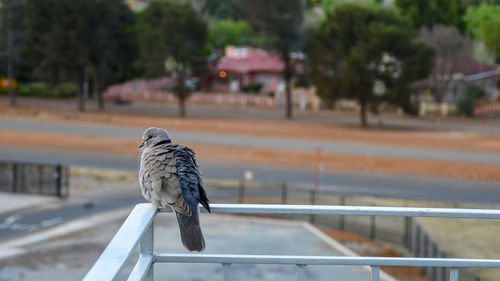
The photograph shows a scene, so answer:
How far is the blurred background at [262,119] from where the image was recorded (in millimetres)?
24297

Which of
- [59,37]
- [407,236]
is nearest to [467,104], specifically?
[59,37]

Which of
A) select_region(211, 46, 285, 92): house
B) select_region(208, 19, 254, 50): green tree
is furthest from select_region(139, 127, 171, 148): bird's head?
select_region(208, 19, 254, 50): green tree

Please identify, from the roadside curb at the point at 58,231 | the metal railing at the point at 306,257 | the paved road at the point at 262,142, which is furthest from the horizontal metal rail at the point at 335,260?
the paved road at the point at 262,142

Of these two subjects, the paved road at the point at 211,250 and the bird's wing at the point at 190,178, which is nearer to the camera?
the bird's wing at the point at 190,178

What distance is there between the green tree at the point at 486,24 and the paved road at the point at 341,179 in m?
40.7

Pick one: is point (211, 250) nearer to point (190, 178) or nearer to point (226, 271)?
point (190, 178)

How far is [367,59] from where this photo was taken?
60375mm

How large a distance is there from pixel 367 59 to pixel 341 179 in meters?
28.0

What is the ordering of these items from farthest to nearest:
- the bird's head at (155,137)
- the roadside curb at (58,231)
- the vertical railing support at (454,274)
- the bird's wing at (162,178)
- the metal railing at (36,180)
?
the metal railing at (36,180), the roadside curb at (58,231), the bird's head at (155,137), the bird's wing at (162,178), the vertical railing support at (454,274)

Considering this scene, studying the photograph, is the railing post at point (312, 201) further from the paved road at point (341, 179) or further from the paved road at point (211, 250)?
the paved road at point (341, 179)

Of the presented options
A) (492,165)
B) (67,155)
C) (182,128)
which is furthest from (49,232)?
(182,128)

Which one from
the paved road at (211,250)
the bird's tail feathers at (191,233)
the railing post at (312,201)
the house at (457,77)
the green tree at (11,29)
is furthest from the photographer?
the green tree at (11,29)

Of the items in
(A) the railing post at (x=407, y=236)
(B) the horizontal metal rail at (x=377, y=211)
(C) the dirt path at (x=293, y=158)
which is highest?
(B) the horizontal metal rail at (x=377, y=211)

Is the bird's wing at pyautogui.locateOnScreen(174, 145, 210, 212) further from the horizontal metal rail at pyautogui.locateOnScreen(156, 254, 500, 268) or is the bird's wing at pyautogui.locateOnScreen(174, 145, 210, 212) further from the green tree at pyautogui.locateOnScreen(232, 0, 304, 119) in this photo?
the green tree at pyautogui.locateOnScreen(232, 0, 304, 119)
